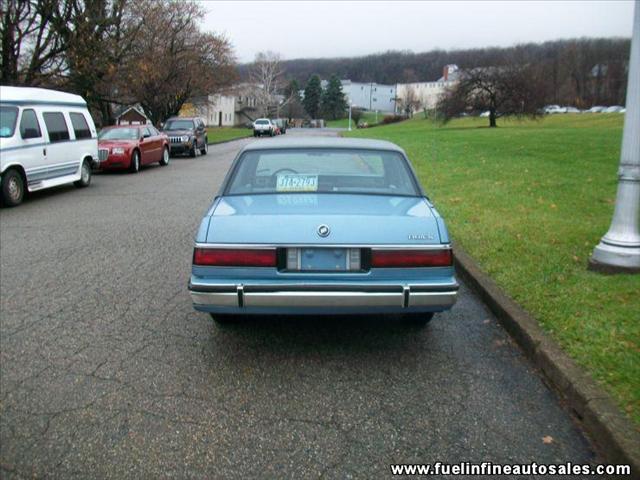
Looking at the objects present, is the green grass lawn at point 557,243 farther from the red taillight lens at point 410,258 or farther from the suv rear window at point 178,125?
the suv rear window at point 178,125

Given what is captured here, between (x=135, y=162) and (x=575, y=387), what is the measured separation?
1677 centimetres

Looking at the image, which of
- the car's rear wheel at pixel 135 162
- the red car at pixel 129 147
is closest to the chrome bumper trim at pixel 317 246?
the red car at pixel 129 147

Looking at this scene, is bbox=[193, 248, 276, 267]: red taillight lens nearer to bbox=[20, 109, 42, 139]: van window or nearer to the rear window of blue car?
the rear window of blue car

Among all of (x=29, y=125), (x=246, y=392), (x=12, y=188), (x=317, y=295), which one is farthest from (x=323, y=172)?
(x=29, y=125)

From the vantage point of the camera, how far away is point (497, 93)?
51281 mm

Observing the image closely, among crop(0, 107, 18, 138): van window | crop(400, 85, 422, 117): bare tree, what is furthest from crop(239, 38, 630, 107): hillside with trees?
crop(0, 107, 18, 138): van window

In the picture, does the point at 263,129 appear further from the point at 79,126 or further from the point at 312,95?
the point at 312,95

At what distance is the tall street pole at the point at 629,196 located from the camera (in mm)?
5031

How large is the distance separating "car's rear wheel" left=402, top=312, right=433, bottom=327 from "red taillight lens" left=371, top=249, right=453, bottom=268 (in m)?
0.85

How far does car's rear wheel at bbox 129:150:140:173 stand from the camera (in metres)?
17.7

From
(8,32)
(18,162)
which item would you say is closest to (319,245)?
(18,162)

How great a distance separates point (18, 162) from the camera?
35.8ft
